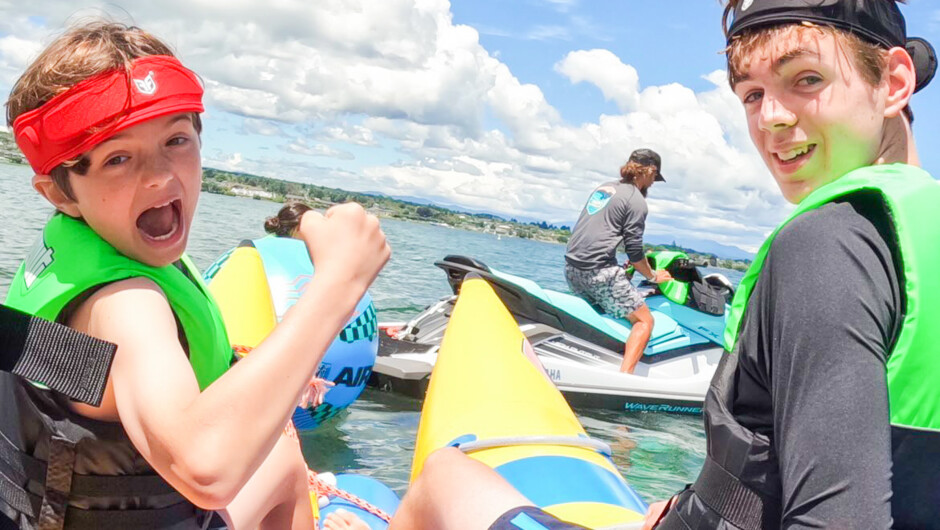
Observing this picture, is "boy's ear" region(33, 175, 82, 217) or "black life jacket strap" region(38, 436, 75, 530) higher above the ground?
"boy's ear" region(33, 175, 82, 217)

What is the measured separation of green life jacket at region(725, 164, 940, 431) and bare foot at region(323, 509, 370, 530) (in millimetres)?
1822

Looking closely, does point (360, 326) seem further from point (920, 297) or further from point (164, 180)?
point (920, 297)

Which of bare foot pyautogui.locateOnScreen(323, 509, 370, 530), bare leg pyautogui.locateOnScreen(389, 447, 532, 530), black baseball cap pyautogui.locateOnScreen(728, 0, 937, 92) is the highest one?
black baseball cap pyautogui.locateOnScreen(728, 0, 937, 92)

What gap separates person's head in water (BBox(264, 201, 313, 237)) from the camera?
16.5 ft

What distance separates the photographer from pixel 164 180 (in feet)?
4.89

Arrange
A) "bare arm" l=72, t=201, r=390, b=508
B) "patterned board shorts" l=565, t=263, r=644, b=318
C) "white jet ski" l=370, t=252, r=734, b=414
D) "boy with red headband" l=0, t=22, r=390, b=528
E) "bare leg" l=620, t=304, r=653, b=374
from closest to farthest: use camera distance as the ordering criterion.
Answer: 1. "bare arm" l=72, t=201, r=390, b=508
2. "boy with red headband" l=0, t=22, r=390, b=528
3. "white jet ski" l=370, t=252, r=734, b=414
4. "bare leg" l=620, t=304, r=653, b=374
5. "patterned board shorts" l=565, t=263, r=644, b=318

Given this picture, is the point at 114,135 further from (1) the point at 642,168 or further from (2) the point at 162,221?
(1) the point at 642,168

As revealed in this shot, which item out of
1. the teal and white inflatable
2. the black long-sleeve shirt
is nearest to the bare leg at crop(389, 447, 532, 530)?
the black long-sleeve shirt

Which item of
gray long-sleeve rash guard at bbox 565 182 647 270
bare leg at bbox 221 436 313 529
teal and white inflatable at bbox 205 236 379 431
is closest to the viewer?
bare leg at bbox 221 436 313 529

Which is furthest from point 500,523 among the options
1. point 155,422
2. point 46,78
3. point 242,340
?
point 242,340

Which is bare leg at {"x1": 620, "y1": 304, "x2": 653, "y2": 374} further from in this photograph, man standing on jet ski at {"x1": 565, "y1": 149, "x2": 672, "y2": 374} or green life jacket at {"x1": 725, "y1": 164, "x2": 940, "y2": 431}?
green life jacket at {"x1": 725, "y1": 164, "x2": 940, "y2": 431}

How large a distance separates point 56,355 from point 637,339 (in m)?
5.13

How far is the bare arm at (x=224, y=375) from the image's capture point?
1.21m

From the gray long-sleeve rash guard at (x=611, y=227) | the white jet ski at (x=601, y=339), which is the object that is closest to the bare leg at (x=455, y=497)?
the white jet ski at (x=601, y=339)
